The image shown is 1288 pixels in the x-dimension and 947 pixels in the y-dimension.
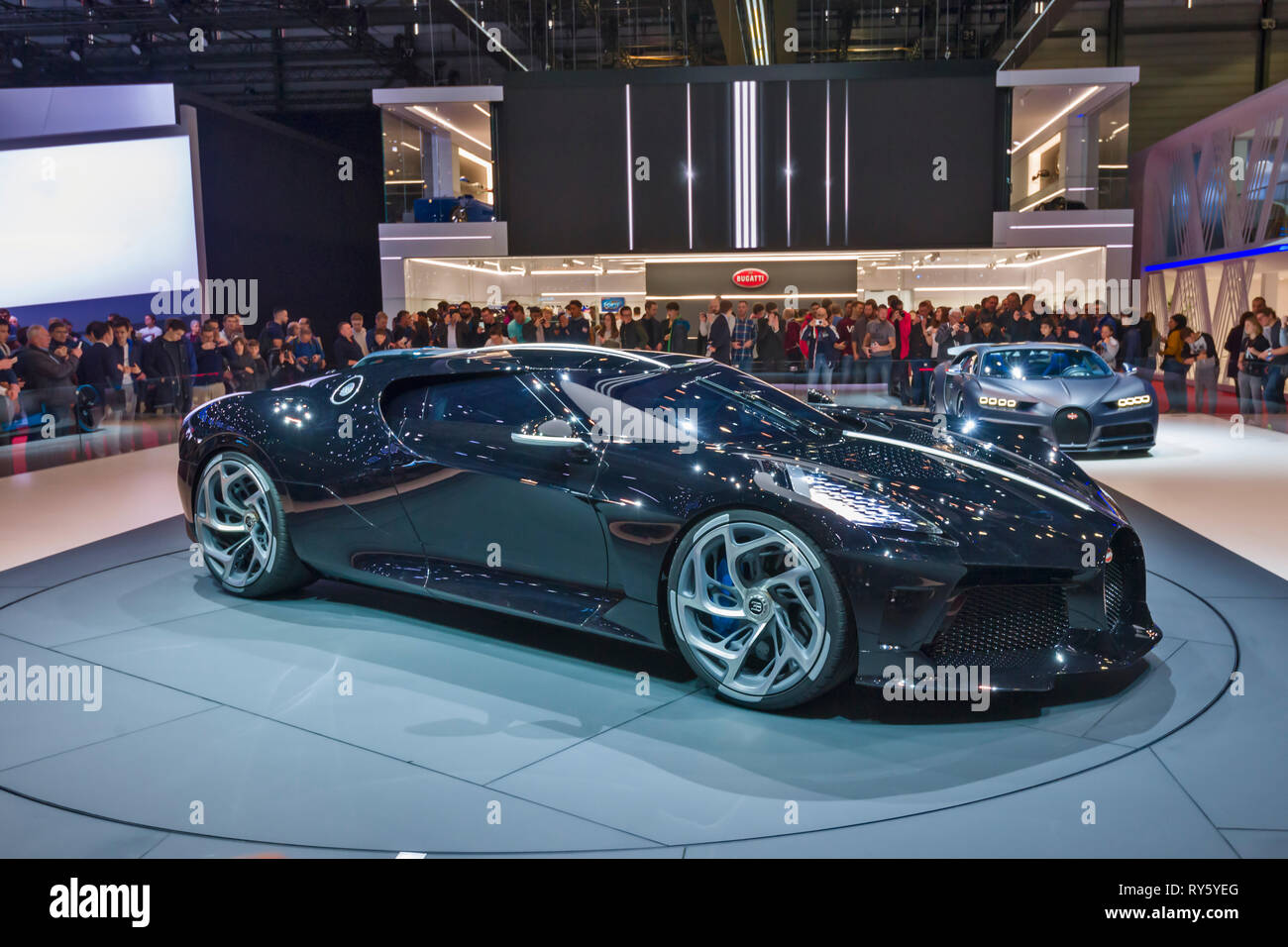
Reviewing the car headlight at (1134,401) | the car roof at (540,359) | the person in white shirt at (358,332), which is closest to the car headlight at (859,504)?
the car roof at (540,359)

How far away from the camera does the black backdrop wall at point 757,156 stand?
21.2 meters

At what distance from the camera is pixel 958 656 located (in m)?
3.16

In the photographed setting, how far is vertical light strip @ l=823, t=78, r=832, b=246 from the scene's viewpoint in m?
21.3

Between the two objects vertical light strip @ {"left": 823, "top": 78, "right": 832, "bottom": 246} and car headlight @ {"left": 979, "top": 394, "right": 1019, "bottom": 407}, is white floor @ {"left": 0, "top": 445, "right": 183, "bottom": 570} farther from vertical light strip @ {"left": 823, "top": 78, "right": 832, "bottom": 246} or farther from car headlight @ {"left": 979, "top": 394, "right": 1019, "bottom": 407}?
vertical light strip @ {"left": 823, "top": 78, "right": 832, "bottom": 246}

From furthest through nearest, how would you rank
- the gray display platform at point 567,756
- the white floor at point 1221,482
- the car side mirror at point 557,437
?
the white floor at point 1221,482 → the car side mirror at point 557,437 → the gray display platform at point 567,756

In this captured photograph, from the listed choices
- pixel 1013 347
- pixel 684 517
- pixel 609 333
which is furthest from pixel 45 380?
pixel 1013 347

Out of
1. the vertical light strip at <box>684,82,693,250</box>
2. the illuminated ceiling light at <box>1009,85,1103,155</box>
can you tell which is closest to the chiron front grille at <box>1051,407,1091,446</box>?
the vertical light strip at <box>684,82,693,250</box>

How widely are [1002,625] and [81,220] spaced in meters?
18.2

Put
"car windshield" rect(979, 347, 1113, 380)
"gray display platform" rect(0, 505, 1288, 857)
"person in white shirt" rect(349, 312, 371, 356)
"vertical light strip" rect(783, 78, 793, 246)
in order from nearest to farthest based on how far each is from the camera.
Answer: "gray display platform" rect(0, 505, 1288, 857) → "car windshield" rect(979, 347, 1113, 380) → "person in white shirt" rect(349, 312, 371, 356) → "vertical light strip" rect(783, 78, 793, 246)

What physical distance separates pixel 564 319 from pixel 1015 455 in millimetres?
10960

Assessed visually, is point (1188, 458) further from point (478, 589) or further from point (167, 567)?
point (167, 567)

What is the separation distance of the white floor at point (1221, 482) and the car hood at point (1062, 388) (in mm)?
590

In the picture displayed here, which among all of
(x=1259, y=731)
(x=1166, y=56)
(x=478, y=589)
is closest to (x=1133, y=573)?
(x=1259, y=731)

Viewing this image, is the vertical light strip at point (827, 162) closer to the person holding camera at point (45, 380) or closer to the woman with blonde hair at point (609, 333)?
the woman with blonde hair at point (609, 333)
